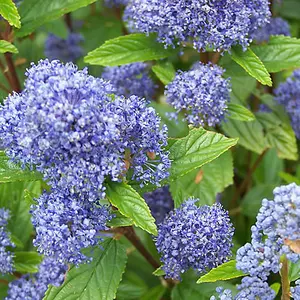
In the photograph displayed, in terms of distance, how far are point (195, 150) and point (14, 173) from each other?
69cm

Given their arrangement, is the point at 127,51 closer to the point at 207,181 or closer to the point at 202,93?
the point at 202,93

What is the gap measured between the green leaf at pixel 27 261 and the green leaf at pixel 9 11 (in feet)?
3.45

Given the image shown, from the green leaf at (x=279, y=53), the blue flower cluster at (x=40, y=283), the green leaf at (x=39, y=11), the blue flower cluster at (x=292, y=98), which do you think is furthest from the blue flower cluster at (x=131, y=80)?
the blue flower cluster at (x=40, y=283)

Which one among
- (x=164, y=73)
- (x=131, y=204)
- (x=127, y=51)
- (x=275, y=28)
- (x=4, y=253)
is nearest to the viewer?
(x=131, y=204)

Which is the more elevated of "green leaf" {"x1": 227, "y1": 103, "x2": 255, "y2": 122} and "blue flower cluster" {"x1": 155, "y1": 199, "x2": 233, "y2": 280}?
"green leaf" {"x1": 227, "y1": 103, "x2": 255, "y2": 122}

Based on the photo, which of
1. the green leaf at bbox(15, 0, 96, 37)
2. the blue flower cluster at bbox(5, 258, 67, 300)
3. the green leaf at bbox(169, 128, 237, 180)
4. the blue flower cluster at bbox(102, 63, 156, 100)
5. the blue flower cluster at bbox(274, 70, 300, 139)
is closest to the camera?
the green leaf at bbox(169, 128, 237, 180)

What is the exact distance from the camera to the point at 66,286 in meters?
2.31

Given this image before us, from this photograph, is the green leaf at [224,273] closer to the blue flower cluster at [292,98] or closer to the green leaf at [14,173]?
the green leaf at [14,173]

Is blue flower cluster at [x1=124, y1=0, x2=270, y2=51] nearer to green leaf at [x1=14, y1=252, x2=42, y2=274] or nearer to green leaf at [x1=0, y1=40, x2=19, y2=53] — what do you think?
green leaf at [x1=0, y1=40, x2=19, y2=53]

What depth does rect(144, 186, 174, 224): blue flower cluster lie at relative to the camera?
2.93 m

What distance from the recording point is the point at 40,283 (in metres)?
2.56

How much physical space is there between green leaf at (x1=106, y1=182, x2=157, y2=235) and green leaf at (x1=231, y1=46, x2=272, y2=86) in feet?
2.69

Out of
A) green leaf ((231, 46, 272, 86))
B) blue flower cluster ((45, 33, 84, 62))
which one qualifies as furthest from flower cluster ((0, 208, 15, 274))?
blue flower cluster ((45, 33, 84, 62))

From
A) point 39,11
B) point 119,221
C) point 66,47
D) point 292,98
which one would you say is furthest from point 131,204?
point 66,47
